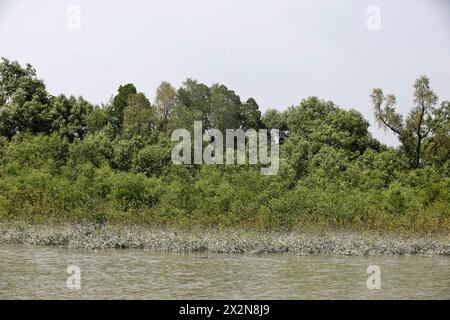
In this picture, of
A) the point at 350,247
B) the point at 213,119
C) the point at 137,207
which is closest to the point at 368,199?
the point at 350,247

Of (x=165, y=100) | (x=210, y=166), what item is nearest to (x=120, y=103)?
(x=165, y=100)

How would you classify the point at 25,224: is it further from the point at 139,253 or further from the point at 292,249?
the point at 292,249

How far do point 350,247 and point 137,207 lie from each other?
8.88m

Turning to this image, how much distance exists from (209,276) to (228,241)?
4773mm

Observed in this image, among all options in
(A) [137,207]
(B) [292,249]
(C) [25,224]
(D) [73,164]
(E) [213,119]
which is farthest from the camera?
(E) [213,119]

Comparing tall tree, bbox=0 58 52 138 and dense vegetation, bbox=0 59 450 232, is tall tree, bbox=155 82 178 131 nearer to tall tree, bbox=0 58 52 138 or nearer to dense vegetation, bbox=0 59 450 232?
dense vegetation, bbox=0 59 450 232

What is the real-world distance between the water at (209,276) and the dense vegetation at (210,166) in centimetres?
384

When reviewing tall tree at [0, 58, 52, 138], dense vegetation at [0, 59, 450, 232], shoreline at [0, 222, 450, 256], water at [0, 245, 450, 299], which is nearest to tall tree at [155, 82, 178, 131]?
dense vegetation at [0, 59, 450, 232]

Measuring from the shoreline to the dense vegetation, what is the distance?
100 cm

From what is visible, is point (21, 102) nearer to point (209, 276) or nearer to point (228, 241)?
point (228, 241)

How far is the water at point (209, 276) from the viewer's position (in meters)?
13.7

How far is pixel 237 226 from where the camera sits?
22.6m

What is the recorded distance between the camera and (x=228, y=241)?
67.1ft
